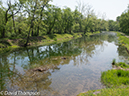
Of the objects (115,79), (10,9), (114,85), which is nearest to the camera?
(114,85)

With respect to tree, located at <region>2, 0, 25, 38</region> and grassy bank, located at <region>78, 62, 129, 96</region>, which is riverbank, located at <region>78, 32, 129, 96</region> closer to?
grassy bank, located at <region>78, 62, 129, 96</region>

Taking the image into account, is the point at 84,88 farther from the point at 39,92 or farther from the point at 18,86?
the point at 18,86

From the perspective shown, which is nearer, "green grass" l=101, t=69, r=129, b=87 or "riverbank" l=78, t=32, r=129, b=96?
"riverbank" l=78, t=32, r=129, b=96

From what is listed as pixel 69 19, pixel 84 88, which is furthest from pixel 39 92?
pixel 69 19

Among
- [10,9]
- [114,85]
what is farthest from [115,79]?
[10,9]

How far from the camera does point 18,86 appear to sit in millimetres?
9469

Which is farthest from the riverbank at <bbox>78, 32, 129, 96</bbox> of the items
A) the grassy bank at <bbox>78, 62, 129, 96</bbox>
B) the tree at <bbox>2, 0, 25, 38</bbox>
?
the tree at <bbox>2, 0, 25, 38</bbox>

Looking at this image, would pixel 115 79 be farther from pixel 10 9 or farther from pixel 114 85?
pixel 10 9

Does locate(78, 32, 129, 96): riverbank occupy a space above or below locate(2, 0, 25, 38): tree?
below

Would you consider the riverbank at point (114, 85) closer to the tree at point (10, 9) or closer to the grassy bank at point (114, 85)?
the grassy bank at point (114, 85)

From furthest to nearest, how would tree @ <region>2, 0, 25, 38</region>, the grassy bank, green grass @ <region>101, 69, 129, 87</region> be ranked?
tree @ <region>2, 0, 25, 38</region> < green grass @ <region>101, 69, 129, 87</region> < the grassy bank

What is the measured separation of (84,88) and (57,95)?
267 centimetres

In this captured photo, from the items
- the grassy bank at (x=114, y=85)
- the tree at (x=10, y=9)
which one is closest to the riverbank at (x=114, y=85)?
the grassy bank at (x=114, y=85)

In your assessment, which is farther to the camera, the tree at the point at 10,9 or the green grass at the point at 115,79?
the tree at the point at 10,9
